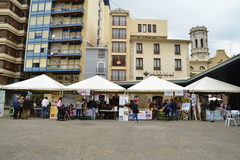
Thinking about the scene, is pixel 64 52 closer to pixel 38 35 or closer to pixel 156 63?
pixel 38 35

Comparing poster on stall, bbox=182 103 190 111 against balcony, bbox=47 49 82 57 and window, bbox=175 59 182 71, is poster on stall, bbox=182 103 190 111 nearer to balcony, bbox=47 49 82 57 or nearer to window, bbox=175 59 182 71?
window, bbox=175 59 182 71

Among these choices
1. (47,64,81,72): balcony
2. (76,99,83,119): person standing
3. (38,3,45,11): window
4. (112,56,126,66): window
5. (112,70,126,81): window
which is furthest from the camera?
(38,3,45,11): window

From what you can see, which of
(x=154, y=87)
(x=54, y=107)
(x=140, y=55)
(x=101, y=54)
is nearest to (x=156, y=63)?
(x=140, y=55)

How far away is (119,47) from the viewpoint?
34.0m

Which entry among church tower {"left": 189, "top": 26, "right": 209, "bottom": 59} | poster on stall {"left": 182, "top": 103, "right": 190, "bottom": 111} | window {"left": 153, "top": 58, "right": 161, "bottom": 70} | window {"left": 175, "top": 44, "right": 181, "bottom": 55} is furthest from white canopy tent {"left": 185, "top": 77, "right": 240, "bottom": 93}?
church tower {"left": 189, "top": 26, "right": 209, "bottom": 59}

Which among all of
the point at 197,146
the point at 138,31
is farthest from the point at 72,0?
the point at 197,146

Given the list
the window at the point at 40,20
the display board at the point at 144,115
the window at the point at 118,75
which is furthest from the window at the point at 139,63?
the window at the point at 40,20

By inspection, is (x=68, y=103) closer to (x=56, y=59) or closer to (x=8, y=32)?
(x=56, y=59)

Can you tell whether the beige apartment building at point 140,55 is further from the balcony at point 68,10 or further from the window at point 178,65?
the balcony at point 68,10

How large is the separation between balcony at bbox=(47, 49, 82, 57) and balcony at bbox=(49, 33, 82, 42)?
202cm

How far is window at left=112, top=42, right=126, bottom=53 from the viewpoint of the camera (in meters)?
33.9

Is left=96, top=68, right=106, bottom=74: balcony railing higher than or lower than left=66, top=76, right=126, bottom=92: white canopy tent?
higher

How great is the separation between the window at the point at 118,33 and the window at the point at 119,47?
132 cm

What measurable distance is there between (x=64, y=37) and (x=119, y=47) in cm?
1080
